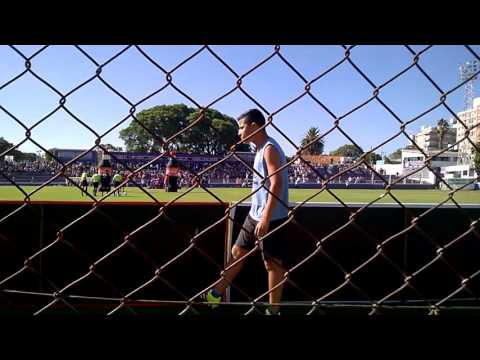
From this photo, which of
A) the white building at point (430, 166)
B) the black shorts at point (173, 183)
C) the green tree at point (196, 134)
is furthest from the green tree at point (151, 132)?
the black shorts at point (173, 183)

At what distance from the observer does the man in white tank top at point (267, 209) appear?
2535mm

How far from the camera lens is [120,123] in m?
1.17

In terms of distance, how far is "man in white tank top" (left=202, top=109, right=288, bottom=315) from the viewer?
2.54m

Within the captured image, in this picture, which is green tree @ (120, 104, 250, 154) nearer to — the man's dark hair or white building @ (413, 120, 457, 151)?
the man's dark hair

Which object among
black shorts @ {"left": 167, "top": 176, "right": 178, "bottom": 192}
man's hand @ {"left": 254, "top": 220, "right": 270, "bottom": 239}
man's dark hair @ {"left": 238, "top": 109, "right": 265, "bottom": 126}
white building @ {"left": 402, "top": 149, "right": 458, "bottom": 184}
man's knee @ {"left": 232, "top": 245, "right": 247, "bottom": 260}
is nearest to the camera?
white building @ {"left": 402, "top": 149, "right": 458, "bottom": 184}

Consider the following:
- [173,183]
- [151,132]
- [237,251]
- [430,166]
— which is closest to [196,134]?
[151,132]

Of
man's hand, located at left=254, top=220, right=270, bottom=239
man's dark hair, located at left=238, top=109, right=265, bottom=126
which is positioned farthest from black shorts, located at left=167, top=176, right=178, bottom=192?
man's dark hair, located at left=238, top=109, right=265, bottom=126

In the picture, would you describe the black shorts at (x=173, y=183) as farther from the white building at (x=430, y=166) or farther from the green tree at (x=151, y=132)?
the white building at (x=430, y=166)

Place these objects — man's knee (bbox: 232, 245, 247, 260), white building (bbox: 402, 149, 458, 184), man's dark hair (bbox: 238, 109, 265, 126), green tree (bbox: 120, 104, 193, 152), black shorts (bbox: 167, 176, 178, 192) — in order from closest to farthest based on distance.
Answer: green tree (bbox: 120, 104, 193, 152) < white building (bbox: 402, 149, 458, 184) < man's dark hair (bbox: 238, 109, 265, 126) < man's knee (bbox: 232, 245, 247, 260) < black shorts (bbox: 167, 176, 178, 192)

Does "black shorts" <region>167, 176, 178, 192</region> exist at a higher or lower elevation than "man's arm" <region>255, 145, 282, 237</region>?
higher

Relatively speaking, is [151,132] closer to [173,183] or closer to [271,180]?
[271,180]

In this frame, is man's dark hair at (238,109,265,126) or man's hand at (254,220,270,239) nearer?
man's dark hair at (238,109,265,126)
